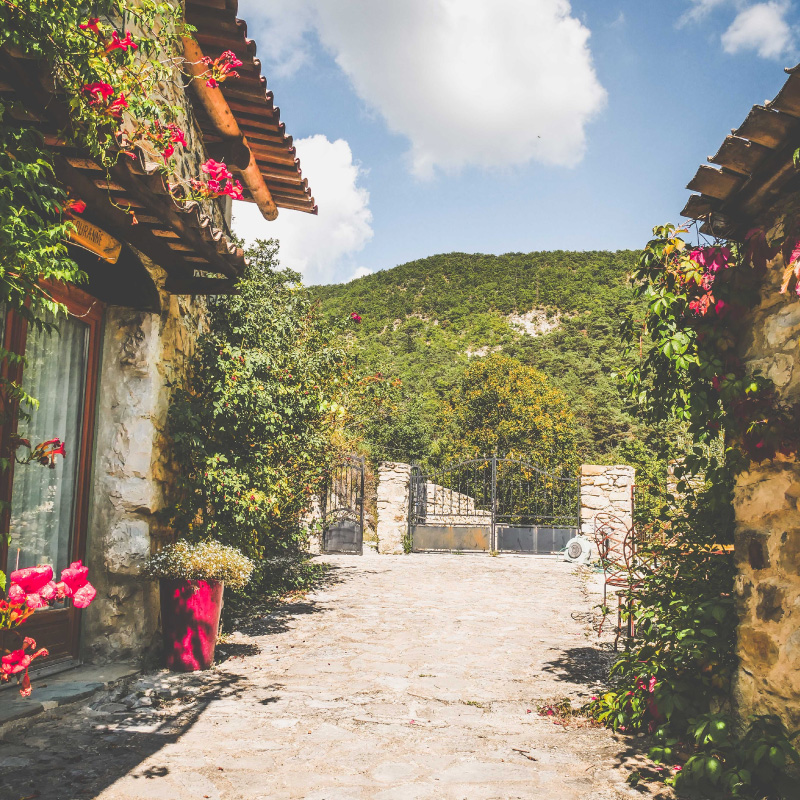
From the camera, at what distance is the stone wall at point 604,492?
41.5ft

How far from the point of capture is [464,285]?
34.4 metres

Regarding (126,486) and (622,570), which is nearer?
(126,486)

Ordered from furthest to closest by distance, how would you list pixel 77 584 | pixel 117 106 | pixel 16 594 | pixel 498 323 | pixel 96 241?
pixel 498 323 < pixel 96 241 < pixel 117 106 < pixel 77 584 < pixel 16 594

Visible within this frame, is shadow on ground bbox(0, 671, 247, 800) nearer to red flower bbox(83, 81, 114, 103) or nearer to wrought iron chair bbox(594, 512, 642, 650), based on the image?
wrought iron chair bbox(594, 512, 642, 650)

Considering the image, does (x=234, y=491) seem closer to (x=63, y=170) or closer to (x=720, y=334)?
(x=63, y=170)

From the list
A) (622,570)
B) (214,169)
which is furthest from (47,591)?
(622,570)

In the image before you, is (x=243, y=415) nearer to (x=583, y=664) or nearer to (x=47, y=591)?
(x=47, y=591)

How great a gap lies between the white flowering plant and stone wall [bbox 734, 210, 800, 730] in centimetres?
310

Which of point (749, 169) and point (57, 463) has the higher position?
point (749, 169)

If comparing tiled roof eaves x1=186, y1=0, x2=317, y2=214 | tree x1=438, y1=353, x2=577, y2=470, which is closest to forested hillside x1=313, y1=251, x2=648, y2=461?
tree x1=438, y1=353, x2=577, y2=470

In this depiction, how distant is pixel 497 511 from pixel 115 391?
11105mm

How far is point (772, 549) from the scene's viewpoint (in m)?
2.77

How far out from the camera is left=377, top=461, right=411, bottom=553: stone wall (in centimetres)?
1276

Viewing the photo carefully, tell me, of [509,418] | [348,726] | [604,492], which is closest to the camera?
[348,726]
